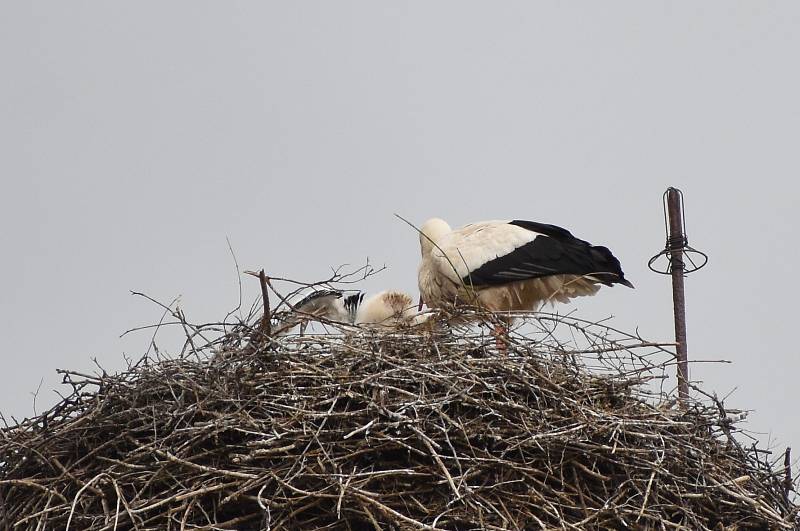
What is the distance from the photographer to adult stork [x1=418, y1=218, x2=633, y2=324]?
271 inches

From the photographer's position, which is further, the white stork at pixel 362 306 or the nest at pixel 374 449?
the white stork at pixel 362 306

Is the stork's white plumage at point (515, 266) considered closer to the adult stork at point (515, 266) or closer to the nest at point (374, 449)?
the adult stork at point (515, 266)

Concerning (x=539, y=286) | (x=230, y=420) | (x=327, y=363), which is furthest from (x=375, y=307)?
(x=230, y=420)

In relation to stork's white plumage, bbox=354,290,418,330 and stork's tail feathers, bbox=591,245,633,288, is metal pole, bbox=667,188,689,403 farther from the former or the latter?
stork's white plumage, bbox=354,290,418,330

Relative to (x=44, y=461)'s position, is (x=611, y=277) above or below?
above

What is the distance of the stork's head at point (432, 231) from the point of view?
7.43m

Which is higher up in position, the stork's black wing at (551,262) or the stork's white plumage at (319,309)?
the stork's black wing at (551,262)

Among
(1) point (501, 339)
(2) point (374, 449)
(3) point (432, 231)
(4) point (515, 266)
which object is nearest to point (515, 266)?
(4) point (515, 266)

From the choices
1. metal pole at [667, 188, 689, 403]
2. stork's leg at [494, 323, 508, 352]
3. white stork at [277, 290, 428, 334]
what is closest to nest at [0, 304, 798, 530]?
stork's leg at [494, 323, 508, 352]

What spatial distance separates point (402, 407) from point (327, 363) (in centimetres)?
50

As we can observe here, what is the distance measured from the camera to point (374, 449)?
15.3ft

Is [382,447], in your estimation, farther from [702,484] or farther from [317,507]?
[702,484]

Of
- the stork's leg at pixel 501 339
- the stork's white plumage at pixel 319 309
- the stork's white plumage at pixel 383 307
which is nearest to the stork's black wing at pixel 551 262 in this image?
the stork's white plumage at pixel 383 307

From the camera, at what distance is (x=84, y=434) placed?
4.91m
